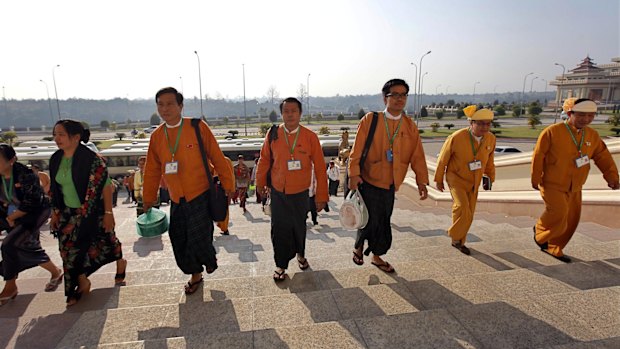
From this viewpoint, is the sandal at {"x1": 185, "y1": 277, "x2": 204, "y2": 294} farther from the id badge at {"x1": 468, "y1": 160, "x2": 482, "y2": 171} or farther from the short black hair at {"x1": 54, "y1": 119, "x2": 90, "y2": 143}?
the id badge at {"x1": 468, "y1": 160, "x2": 482, "y2": 171}

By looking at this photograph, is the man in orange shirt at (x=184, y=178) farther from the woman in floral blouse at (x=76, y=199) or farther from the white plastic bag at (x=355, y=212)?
the white plastic bag at (x=355, y=212)

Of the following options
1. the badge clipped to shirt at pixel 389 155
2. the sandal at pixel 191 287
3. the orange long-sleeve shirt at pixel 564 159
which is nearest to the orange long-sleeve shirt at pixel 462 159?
the orange long-sleeve shirt at pixel 564 159

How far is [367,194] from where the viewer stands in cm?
341

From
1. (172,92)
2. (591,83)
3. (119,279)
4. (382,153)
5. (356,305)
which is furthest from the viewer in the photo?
(591,83)

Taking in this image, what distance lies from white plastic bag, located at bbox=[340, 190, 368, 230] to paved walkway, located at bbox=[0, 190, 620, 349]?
0.45 meters

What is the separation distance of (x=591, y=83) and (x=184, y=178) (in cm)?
8392

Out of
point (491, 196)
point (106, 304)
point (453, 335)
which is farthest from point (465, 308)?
point (491, 196)

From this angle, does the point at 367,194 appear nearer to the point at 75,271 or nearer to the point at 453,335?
the point at 453,335

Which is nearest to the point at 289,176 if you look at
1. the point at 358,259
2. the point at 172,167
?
the point at 172,167

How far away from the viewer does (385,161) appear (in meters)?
3.30

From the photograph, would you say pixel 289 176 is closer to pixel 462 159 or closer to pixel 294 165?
pixel 294 165

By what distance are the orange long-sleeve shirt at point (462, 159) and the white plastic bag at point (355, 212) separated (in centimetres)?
139

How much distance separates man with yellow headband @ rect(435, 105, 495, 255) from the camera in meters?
3.97

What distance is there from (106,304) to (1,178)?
1649 millimetres
